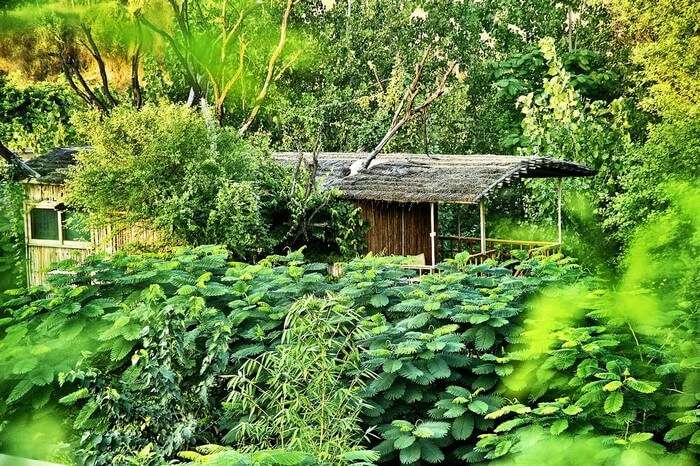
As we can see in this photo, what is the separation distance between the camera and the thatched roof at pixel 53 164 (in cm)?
1327

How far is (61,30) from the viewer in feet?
55.2

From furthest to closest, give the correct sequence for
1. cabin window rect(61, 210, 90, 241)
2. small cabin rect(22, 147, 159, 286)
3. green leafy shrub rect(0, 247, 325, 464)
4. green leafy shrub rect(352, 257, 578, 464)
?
1. small cabin rect(22, 147, 159, 286)
2. cabin window rect(61, 210, 90, 241)
3. green leafy shrub rect(352, 257, 578, 464)
4. green leafy shrub rect(0, 247, 325, 464)

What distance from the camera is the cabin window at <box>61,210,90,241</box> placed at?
1190 cm

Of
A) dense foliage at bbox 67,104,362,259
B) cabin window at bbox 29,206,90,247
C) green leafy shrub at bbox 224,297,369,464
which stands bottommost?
green leafy shrub at bbox 224,297,369,464

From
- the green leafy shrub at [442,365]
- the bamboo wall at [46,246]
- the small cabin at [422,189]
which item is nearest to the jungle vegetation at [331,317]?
the green leafy shrub at [442,365]

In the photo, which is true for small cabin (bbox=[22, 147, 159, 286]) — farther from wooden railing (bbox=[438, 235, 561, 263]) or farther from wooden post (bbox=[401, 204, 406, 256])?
wooden railing (bbox=[438, 235, 561, 263])

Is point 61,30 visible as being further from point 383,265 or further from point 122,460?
point 122,460

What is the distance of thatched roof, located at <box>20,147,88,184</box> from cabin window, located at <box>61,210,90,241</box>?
0.49 meters

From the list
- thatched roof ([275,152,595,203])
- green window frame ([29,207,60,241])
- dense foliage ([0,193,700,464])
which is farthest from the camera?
green window frame ([29,207,60,241])

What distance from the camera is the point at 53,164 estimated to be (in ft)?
45.7

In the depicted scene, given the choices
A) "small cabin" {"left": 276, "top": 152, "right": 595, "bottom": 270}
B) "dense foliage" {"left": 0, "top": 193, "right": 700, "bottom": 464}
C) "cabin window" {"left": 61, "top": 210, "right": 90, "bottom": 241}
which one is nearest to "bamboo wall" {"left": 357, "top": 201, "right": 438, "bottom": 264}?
"small cabin" {"left": 276, "top": 152, "right": 595, "bottom": 270}

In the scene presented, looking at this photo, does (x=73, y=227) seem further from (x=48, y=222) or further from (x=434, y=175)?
(x=434, y=175)

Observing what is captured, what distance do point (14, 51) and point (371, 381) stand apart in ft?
40.9

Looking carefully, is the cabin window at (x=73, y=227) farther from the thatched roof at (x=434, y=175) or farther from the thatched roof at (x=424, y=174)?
the thatched roof at (x=434, y=175)
